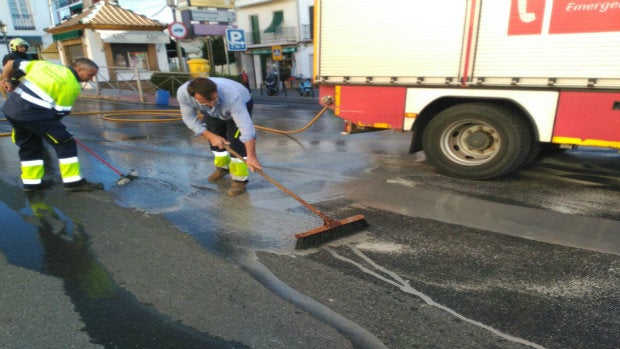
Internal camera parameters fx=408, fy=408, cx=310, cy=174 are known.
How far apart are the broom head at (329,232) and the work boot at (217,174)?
206cm

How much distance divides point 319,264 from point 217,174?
2456mm

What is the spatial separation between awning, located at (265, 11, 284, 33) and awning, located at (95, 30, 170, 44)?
961 cm

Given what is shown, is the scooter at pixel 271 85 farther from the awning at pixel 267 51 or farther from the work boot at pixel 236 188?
the work boot at pixel 236 188

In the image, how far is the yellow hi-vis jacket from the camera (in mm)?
4039

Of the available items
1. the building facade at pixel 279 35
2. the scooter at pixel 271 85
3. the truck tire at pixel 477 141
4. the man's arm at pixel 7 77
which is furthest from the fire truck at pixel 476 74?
the building facade at pixel 279 35

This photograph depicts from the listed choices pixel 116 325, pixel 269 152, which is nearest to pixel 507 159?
pixel 269 152

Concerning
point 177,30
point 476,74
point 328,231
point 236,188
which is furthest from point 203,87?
point 177,30

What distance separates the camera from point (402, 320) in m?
2.20

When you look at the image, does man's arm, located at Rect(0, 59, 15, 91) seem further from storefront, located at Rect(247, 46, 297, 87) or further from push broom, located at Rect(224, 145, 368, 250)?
storefront, located at Rect(247, 46, 297, 87)

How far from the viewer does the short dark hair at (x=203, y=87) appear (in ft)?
12.3

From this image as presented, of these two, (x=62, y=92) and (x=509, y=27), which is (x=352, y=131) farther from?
(x=62, y=92)

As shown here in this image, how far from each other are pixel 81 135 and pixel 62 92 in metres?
4.45

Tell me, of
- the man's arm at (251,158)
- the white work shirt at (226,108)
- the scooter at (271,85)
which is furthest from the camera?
the scooter at (271,85)

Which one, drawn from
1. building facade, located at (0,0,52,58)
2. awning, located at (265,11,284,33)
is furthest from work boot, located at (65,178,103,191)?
building facade, located at (0,0,52,58)
